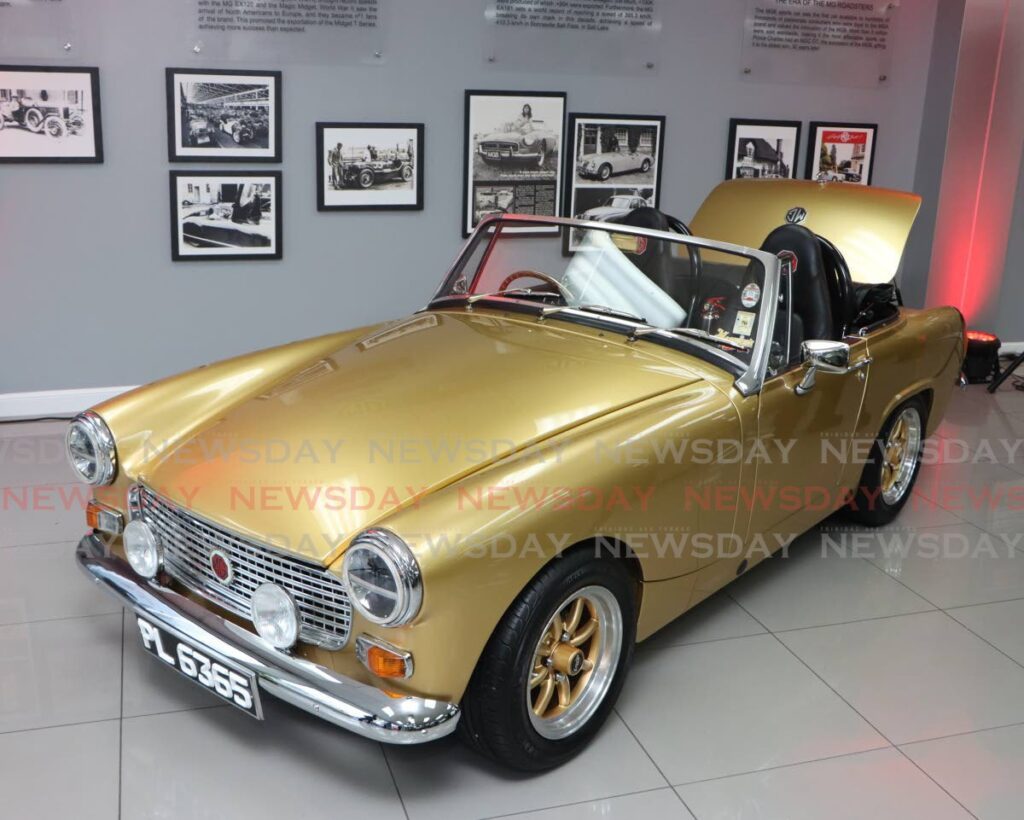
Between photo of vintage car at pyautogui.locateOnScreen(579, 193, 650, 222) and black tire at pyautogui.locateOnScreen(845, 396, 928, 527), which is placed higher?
photo of vintage car at pyautogui.locateOnScreen(579, 193, 650, 222)

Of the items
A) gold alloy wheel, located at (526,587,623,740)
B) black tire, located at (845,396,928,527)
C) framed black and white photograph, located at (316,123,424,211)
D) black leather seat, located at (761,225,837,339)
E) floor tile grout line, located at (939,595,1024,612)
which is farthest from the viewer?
framed black and white photograph, located at (316,123,424,211)

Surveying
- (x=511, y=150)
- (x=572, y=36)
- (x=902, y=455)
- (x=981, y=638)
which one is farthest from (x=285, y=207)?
(x=981, y=638)

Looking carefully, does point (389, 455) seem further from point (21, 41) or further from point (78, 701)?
point (21, 41)

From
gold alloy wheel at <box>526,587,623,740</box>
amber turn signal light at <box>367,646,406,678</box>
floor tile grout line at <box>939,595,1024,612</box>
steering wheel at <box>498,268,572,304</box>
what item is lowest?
floor tile grout line at <box>939,595,1024,612</box>

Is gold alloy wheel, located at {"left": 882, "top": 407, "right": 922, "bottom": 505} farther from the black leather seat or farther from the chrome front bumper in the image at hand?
the chrome front bumper

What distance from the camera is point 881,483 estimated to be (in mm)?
4152

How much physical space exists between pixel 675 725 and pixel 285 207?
3.67 metres

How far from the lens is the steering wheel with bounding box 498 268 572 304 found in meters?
3.56

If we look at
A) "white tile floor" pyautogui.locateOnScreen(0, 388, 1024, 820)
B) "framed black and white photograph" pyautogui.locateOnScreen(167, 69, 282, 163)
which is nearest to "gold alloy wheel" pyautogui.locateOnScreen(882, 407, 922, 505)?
"white tile floor" pyautogui.locateOnScreen(0, 388, 1024, 820)

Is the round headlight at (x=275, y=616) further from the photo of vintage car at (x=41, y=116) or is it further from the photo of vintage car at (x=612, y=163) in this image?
the photo of vintage car at (x=612, y=163)

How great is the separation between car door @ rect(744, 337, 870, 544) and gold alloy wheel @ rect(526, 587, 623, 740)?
697mm

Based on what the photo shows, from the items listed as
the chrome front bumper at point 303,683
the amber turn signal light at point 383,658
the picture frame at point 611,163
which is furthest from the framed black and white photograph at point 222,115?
the amber turn signal light at point 383,658

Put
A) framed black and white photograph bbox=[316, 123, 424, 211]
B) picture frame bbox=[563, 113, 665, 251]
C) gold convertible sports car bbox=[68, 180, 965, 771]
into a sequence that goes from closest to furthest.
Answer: gold convertible sports car bbox=[68, 180, 965, 771]
framed black and white photograph bbox=[316, 123, 424, 211]
picture frame bbox=[563, 113, 665, 251]

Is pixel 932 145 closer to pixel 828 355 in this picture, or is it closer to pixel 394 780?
pixel 828 355
